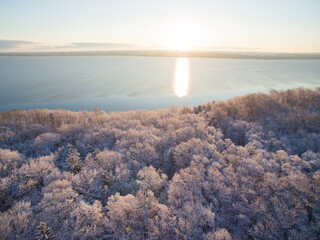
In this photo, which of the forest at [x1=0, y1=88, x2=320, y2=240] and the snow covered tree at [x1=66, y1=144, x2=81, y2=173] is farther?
the snow covered tree at [x1=66, y1=144, x2=81, y2=173]

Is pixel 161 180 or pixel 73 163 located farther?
pixel 73 163

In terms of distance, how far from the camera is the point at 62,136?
34.0m

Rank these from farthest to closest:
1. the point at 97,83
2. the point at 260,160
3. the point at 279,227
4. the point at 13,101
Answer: the point at 97,83 < the point at 13,101 < the point at 260,160 < the point at 279,227

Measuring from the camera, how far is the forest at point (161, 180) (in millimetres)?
15898

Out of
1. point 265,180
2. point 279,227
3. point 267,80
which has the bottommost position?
point 279,227

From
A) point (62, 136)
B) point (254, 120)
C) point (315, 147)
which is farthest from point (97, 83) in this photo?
point (315, 147)

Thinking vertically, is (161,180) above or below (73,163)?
below

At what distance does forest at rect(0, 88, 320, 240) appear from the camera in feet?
52.2

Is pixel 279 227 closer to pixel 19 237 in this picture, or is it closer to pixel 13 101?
pixel 19 237

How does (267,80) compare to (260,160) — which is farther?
(267,80)

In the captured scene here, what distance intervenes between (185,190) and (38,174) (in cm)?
1794

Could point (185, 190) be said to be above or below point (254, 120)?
below

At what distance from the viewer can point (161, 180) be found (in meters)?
21.5

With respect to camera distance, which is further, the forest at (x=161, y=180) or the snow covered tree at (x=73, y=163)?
the snow covered tree at (x=73, y=163)
